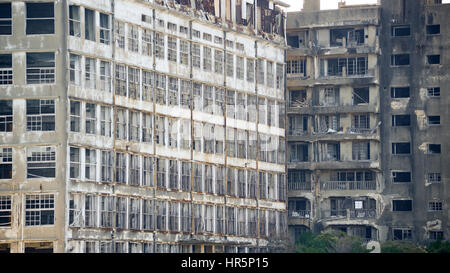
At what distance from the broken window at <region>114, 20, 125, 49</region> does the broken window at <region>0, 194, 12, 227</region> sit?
1270 centimetres

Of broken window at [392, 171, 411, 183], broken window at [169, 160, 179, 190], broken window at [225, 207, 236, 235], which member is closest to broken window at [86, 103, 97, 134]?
broken window at [169, 160, 179, 190]

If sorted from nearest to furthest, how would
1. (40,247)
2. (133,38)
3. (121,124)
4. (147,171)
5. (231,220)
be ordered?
(40,247)
(121,124)
(133,38)
(147,171)
(231,220)

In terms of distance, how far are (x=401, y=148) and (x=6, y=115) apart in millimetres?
42719

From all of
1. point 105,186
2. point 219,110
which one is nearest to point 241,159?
point 219,110

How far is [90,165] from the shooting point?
72.6m

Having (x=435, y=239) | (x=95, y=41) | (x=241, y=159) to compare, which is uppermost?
(x=95, y=41)

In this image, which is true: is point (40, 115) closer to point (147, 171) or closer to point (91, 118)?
point (91, 118)

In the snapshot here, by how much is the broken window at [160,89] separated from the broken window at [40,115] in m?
10.7

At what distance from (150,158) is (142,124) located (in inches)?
95.4

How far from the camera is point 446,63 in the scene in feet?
335

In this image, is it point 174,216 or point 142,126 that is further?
point 174,216

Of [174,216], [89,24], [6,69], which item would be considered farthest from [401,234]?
[6,69]

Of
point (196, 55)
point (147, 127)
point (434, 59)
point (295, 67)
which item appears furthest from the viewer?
point (295, 67)
